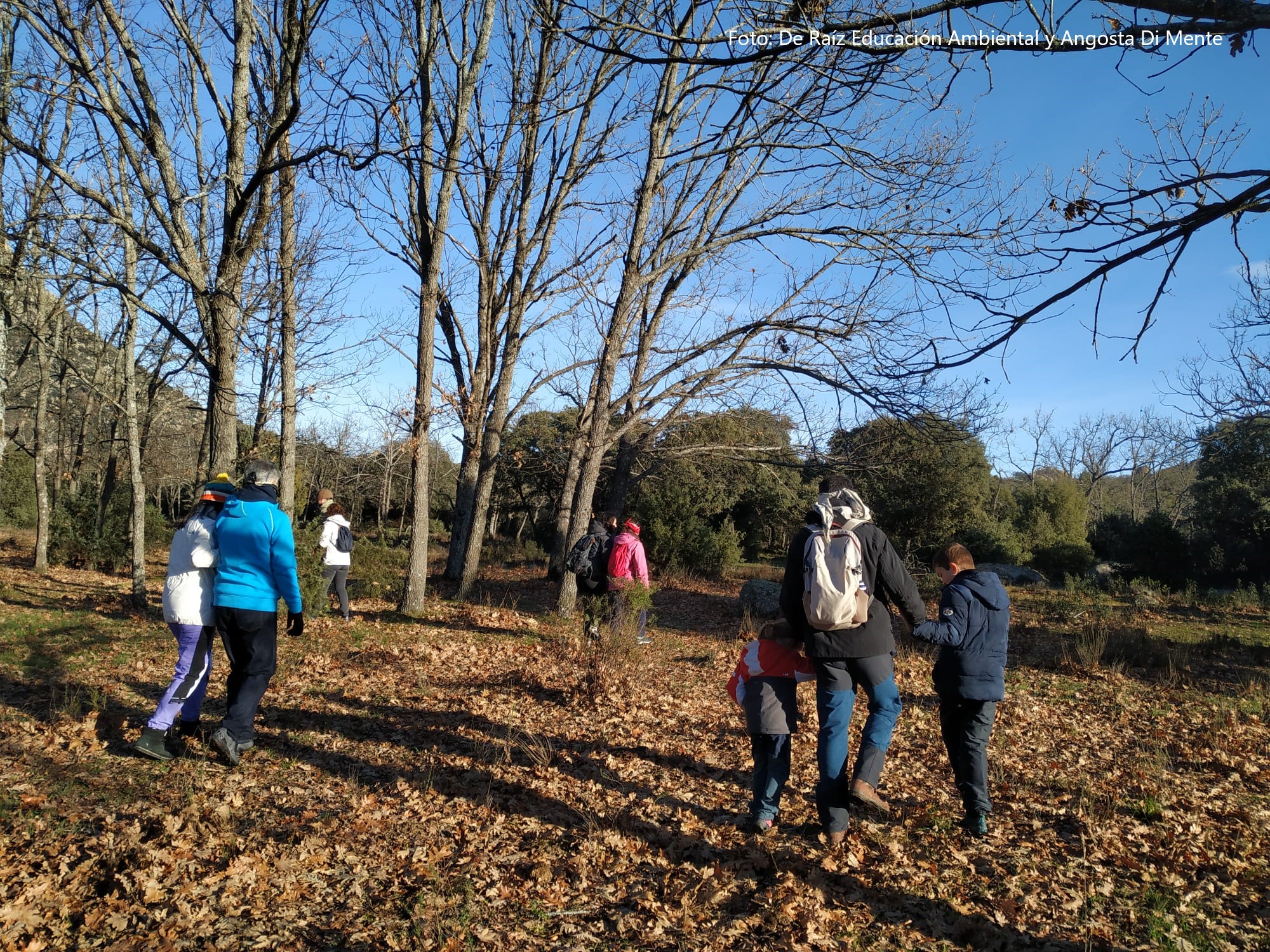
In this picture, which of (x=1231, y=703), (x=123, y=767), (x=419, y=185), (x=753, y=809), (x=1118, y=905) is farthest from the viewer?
(x=419, y=185)

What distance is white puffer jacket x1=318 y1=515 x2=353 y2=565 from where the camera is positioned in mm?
10156

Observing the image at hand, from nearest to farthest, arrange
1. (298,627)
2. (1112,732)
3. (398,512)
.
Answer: (298,627), (1112,732), (398,512)

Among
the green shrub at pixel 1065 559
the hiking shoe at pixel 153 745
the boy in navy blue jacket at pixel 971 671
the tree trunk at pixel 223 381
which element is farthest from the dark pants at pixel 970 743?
the green shrub at pixel 1065 559

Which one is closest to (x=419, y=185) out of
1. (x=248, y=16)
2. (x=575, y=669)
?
(x=248, y=16)

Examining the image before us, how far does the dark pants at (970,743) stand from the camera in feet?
13.9

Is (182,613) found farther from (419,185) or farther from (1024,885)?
(419,185)

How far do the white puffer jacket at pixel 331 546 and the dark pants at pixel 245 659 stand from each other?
5401 millimetres

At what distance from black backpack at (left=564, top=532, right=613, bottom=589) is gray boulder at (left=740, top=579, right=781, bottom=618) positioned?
5084mm

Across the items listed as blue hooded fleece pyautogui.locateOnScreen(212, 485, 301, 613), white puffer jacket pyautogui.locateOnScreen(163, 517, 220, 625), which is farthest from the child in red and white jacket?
white puffer jacket pyautogui.locateOnScreen(163, 517, 220, 625)

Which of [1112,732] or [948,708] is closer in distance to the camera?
[948,708]

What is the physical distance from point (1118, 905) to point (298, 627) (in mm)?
4823

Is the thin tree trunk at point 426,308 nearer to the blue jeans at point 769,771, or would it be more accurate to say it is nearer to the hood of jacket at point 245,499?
the hood of jacket at point 245,499

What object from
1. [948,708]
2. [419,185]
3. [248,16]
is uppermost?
[248,16]

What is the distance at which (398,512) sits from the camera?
47.8m
